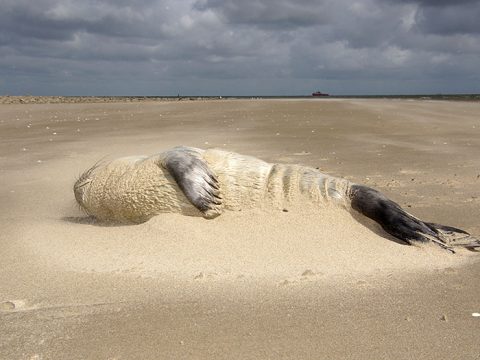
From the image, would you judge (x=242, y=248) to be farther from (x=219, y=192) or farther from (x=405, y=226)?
(x=405, y=226)

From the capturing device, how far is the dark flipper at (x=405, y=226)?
4.36m

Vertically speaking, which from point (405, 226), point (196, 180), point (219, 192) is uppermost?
point (196, 180)

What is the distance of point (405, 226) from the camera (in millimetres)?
4441

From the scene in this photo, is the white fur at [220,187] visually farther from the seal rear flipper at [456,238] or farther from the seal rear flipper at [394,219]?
the seal rear flipper at [456,238]

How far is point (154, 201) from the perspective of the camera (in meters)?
4.88

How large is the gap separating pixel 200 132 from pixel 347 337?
12101mm

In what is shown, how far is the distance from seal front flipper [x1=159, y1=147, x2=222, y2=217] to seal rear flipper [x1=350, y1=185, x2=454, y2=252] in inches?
53.7

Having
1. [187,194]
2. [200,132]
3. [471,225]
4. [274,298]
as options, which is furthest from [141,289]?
[200,132]

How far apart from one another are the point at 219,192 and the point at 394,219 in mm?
1647

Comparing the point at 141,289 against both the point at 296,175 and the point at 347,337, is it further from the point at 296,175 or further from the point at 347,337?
the point at 296,175

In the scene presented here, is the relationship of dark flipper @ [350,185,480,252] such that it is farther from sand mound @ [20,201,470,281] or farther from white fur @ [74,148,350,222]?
white fur @ [74,148,350,222]

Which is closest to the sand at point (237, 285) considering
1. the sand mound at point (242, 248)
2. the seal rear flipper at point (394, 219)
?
the sand mound at point (242, 248)

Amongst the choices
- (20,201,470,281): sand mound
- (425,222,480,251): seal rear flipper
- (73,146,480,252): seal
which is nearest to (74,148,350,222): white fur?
(73,146,480,252): seal

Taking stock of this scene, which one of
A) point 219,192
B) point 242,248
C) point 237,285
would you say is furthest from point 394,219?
point 237,285
